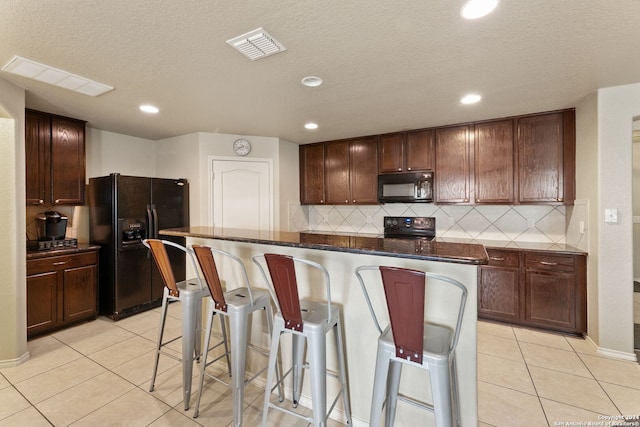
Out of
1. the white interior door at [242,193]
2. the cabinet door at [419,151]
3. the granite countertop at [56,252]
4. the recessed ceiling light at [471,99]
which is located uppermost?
the recessed ceiling light at [471,99]

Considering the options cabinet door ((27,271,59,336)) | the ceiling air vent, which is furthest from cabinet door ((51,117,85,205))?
the ceiling air vent

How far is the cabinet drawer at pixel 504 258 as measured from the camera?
10.1ft

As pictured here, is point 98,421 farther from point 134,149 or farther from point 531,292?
point 531,292

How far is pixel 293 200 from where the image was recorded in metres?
4.65

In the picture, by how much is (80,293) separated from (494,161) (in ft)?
16.5

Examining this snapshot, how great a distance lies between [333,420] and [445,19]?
247 cm

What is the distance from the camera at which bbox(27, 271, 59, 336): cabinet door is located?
285cm

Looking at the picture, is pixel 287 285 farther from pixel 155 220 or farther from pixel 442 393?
pixel 155 220

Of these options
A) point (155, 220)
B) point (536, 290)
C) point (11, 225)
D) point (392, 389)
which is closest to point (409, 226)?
point (536, 290)

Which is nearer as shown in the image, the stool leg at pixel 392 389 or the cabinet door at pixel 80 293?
the stool leg at pixel 392 389

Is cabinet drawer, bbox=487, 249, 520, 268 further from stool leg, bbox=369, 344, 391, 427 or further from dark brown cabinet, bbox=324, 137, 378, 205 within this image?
stool leg, bbox=369, 344, 391, 427

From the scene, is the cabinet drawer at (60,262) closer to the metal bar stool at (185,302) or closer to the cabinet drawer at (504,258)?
the metal bar stool at (185,302)

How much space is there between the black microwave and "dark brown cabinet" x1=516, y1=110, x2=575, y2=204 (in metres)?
1.00

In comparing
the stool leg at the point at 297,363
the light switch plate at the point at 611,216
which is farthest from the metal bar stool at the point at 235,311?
the light switch plate at the point at 611,216
